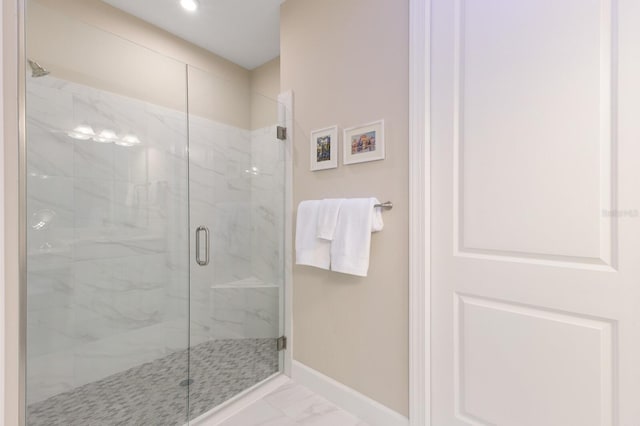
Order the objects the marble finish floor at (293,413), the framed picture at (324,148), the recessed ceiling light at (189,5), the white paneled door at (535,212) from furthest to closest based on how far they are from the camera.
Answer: the recessed ceiling light at (189,5) < the framed picture at (324,148) < the marble finish floor at (293,413) < the white paneled door at (535,212)

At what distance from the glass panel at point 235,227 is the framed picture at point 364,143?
0.58 metres

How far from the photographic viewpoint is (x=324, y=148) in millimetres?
1615

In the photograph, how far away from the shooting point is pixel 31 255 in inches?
53.4

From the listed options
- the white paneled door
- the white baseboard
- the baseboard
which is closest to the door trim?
the white paneled door

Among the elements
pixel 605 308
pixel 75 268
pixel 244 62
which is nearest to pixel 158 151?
pixel 75 268

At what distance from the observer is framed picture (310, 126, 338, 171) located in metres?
1.57

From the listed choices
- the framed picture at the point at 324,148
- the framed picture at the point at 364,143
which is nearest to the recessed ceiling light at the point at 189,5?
the framed picture at the point at 324,148

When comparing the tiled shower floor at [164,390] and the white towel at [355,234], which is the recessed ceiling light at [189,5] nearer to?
the white towel at [355,234]

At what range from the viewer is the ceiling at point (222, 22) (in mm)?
1897

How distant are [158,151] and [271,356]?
1661 mm

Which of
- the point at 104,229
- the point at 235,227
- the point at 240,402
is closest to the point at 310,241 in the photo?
the point at 235,227

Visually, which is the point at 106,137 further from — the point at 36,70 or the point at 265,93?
the point at 265,93

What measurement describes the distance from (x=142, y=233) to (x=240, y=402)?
4.17ft

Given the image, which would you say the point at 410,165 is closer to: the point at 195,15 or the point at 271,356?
the point at 271,356
